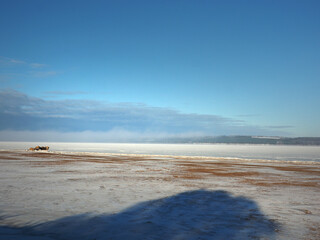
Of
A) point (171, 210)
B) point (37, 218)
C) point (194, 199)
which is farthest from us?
point (194, 199)

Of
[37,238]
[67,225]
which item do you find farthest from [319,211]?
[37,238]

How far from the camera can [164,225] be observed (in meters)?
6.71

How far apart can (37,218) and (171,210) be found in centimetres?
401

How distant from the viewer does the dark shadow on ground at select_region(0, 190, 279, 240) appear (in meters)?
5.89

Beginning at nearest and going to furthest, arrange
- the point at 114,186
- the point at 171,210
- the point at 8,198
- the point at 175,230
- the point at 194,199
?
the point at 175,230 → the point at 171,210 → the point at 8,198 → the point at 194,199 → the point at 114,186

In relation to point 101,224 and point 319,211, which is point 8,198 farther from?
point 319,211

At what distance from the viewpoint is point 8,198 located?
30.8ft

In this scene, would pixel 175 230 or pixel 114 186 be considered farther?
pixel 114 186

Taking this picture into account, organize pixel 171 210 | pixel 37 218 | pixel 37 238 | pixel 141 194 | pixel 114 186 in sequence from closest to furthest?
pixel 37 238
pixel 37 218
pixel 171 210
pixel 141 194
pixel 114 186

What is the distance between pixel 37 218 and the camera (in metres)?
7.00

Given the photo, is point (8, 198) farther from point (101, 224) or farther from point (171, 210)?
point (171, 210)

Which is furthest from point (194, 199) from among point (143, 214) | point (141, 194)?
point (143, 214)

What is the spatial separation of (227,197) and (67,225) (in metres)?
6.80

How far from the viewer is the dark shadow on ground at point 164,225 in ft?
19.3
